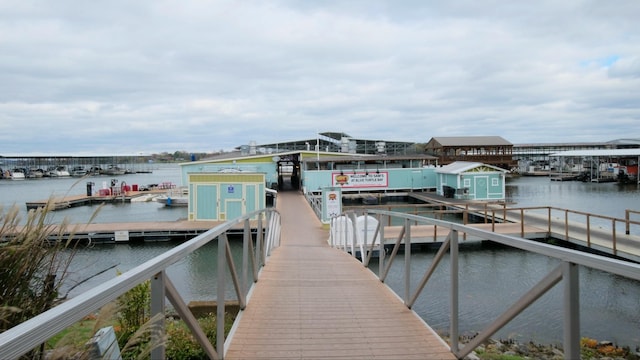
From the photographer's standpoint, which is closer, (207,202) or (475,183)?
(207,202)

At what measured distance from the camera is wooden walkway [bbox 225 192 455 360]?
3084 mm

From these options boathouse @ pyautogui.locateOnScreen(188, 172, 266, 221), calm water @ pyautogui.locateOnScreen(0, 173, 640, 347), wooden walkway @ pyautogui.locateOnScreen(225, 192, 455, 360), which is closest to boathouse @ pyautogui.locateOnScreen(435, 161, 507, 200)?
calm water @ pyautogui.locateOnScreen(0, 173, 640, 347)

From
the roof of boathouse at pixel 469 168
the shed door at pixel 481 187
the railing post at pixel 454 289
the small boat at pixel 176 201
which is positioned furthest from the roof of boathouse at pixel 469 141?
the railing post at pixel 454 289

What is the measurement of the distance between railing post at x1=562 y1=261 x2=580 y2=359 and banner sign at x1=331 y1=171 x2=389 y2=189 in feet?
87.7

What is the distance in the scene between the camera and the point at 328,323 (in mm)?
3691

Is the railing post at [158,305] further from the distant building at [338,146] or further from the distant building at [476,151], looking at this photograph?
the distant building at [476,151]

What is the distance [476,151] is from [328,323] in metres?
47.9

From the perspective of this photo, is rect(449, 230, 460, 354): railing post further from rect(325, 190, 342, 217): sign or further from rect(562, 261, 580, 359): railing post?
rect(325, 190, 342, 217): sign

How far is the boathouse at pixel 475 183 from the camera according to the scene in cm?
2669

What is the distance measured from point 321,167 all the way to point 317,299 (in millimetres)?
25768

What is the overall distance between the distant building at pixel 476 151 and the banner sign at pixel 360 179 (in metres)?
18.7

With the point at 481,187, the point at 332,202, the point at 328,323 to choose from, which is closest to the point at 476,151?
the point at 481,187

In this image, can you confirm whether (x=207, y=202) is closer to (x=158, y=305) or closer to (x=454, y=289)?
(x=454, y=289)

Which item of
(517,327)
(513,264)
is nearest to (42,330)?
(517,327)
